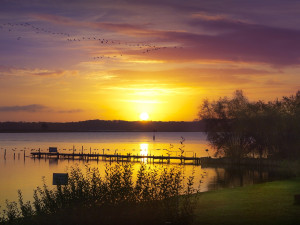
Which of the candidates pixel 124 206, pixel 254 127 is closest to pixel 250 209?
pixel 124 206

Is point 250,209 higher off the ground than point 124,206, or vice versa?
point 124,206

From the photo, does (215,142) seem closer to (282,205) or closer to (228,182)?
(228,182)

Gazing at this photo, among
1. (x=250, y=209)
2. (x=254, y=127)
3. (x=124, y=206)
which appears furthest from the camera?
(x=254, y=127)

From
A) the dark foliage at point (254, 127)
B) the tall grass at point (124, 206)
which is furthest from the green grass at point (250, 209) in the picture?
the dark foliage at point (254, 127)

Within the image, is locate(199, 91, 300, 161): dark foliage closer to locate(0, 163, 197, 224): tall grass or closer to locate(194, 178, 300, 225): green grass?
locate(194, 178, 300, 225): green grass

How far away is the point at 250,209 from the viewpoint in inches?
974

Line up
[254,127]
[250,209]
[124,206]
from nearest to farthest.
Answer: [124,206] → [250,209] → [254,127]

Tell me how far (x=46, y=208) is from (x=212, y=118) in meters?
82.6

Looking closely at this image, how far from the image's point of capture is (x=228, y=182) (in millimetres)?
66688

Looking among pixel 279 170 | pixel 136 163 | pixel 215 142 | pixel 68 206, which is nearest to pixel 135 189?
pixel 68 206

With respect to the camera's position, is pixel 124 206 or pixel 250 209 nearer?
pixel 124 206

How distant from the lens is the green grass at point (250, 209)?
2108cm

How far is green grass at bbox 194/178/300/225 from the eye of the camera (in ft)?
69.2

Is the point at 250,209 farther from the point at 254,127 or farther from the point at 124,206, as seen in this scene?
the point at 254,127
